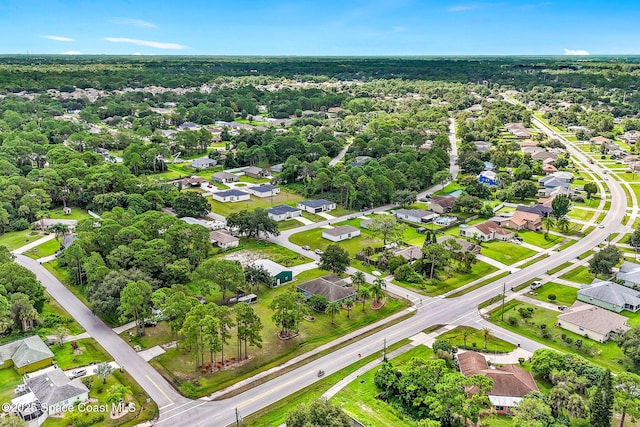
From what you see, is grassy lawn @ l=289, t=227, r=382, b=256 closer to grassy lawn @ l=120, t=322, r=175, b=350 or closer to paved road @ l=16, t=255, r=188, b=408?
grassy lawn @ l=120, t=322, r=175, b=350

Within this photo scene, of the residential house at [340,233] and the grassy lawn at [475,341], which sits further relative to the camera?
the residential house at [340,233]

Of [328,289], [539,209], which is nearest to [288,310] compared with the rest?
[328,289]

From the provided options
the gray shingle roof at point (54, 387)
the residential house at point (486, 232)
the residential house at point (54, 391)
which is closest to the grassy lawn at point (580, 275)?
the residential house at point (486, 232)

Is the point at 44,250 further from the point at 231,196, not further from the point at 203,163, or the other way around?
the point at 203,163

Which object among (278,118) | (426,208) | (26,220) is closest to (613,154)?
(426,208)

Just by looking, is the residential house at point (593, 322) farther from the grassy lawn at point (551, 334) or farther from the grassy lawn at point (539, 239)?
the grassy lawn at point (539, 239)

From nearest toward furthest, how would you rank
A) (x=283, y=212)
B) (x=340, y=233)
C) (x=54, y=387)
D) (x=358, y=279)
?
1. (x=54, y=387)
2. (x=358, y=279)
3. (x=340, y=233)
4. (x=283, y=212)
